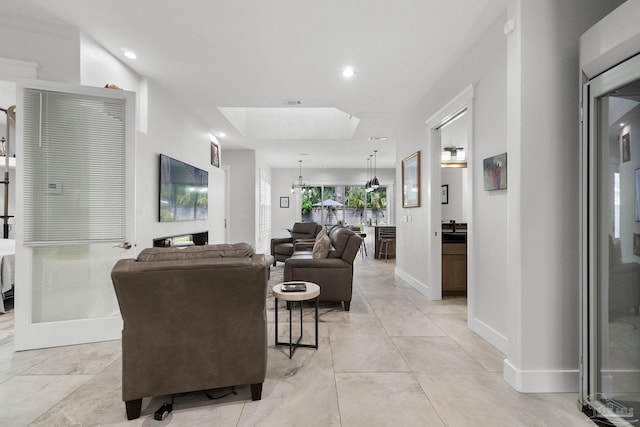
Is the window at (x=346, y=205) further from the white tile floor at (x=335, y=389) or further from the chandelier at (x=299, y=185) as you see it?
the white tile floor at (x=335, y=389)

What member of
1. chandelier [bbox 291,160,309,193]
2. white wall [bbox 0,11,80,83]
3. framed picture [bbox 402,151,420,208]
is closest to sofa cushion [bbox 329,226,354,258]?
framed picture [bbox 402,151,420,208]

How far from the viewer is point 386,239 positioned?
24.5 feet

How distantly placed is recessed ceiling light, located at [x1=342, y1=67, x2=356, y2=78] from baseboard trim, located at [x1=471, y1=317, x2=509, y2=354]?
2.96 metres

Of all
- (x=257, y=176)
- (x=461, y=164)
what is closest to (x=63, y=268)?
(x=257, y=176)

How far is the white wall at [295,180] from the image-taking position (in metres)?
10.2

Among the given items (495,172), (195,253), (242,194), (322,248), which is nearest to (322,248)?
(322,248)

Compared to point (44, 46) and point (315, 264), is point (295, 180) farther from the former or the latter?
point (44, 46)

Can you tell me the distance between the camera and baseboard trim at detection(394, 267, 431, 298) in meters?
4.07

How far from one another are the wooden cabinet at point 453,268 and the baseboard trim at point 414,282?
10.6 inches

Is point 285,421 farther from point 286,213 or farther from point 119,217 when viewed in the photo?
point 286,213

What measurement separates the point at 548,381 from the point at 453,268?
2261 millimetres

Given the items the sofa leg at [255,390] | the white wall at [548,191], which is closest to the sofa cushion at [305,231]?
the sofa leg at [255,390]

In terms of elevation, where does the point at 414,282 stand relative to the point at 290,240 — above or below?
below

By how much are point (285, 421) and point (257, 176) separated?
655 centimetres
